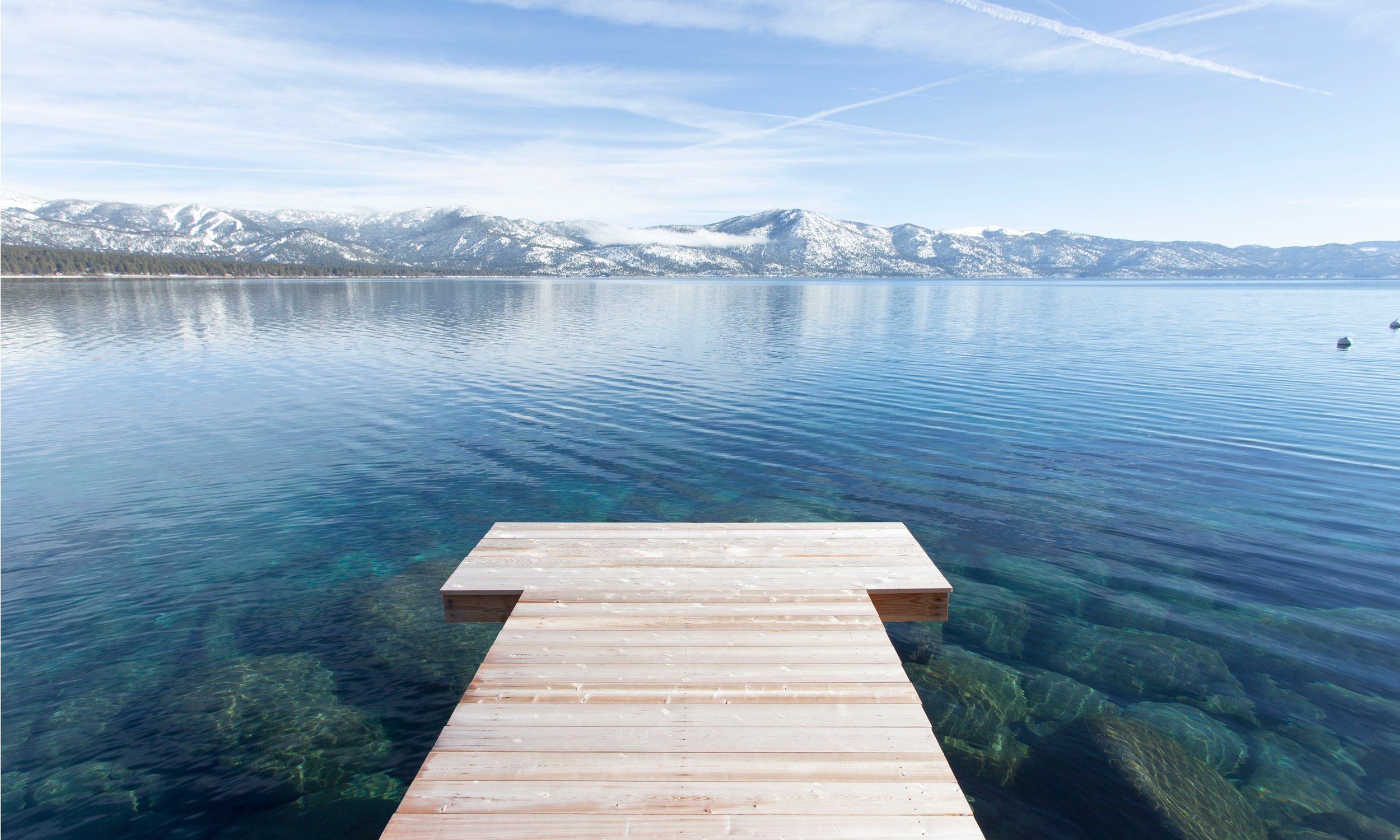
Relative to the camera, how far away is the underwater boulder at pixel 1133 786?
26.5 feet

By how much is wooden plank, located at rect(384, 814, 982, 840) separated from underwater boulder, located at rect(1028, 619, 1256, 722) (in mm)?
7573

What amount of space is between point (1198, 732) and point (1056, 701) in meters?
1.92

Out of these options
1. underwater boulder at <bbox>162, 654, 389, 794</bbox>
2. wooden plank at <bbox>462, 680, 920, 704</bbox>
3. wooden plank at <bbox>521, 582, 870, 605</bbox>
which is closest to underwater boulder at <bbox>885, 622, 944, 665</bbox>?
wooden plank at <bbox>521, 582, 870, 605</bbox>

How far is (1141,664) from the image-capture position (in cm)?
1112

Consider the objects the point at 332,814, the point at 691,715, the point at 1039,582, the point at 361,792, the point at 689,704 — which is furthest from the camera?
the point at 1039,582

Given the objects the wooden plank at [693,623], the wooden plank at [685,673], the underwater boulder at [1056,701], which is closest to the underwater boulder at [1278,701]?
the underwater boulder at [1056,701]

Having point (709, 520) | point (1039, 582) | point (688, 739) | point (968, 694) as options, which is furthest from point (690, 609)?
point (1039, 582)

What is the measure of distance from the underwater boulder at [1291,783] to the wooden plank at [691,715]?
604 cm

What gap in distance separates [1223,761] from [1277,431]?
22.9m

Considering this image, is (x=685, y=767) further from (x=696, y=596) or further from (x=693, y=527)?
(x=693, y=527)

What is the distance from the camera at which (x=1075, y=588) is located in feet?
44.3

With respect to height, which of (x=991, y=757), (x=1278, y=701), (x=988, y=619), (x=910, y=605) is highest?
(x=910, y=605)

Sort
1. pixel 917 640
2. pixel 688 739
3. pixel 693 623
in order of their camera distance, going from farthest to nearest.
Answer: pixel 917 640, pixel 693 623, pixel 688 739

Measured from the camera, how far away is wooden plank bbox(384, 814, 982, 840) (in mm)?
5051
